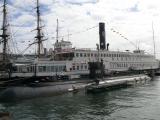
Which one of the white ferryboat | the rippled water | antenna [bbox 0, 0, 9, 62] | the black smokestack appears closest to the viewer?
the rippled water

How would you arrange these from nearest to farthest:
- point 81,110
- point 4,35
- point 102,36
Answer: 1. point 81,110
2. point 4,35
3. point 102,36

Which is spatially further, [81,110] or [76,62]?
[76,62]

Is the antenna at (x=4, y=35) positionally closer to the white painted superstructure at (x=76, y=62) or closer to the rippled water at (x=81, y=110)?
the white painted superstructure at (x=76, y=62)

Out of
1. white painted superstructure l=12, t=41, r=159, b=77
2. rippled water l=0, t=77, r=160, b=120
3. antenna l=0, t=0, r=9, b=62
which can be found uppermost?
antenna l=0, t=0, r=9, b=62

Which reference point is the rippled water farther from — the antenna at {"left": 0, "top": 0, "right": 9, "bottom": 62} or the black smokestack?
the black smokestack

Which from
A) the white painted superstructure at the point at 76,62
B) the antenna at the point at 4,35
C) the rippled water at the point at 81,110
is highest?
the antenna at the point at 4,35

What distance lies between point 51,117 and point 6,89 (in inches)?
618

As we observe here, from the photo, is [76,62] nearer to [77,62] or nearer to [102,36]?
[77,62]

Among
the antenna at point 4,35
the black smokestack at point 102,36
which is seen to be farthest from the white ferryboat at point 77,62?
the antenna at point 4,35

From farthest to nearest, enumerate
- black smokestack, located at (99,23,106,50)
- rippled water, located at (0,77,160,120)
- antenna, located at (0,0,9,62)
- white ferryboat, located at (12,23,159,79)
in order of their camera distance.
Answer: black smokestack, located at (99,23,106,50) → antenna, located at (0,0,9,62) → white ferryboat, located at (12,23,159,79) → rippled water, located at (0,77,160,120)

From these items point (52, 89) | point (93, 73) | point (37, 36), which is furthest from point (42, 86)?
point (37, 36)

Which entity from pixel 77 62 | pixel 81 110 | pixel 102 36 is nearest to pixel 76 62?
pixel 77 62

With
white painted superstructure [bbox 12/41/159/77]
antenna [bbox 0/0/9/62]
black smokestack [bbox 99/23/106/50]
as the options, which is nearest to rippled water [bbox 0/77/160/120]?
white painted superstructure [bbox 12/41/159/77]

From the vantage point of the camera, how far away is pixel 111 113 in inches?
1201
